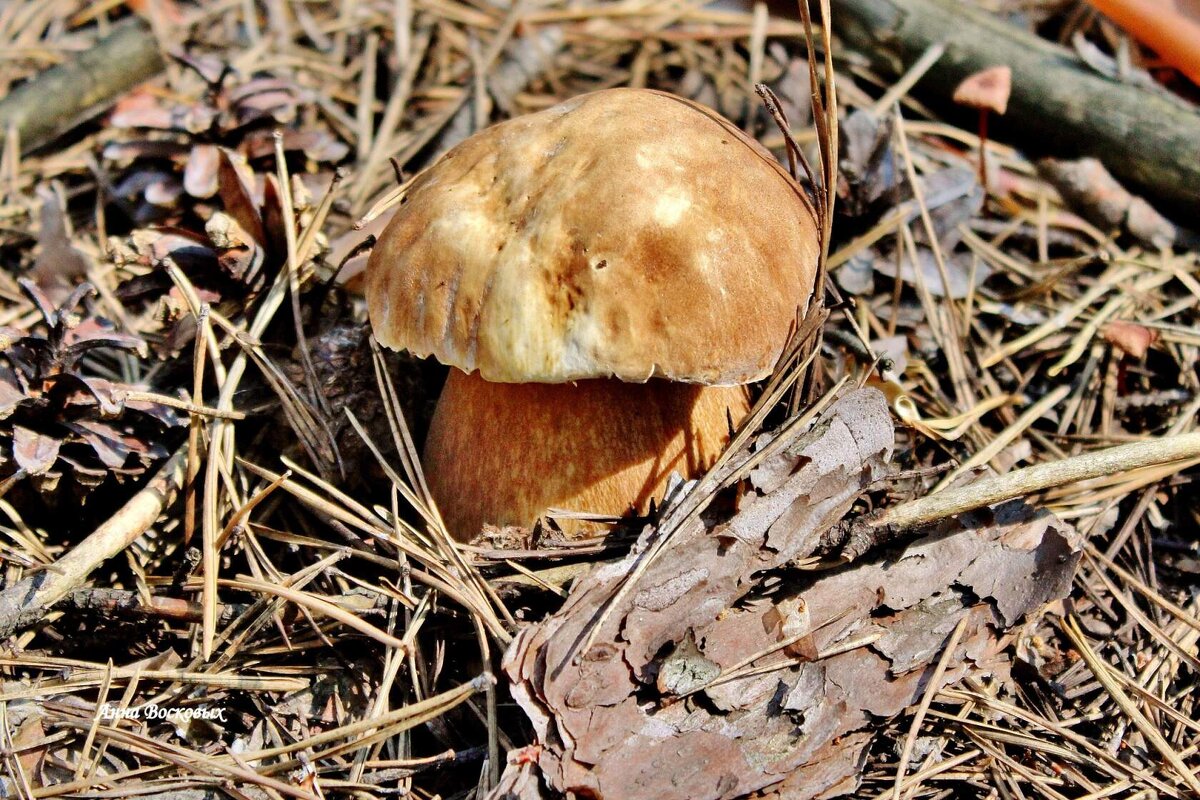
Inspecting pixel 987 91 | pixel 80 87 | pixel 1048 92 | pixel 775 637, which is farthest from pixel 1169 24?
pixel 80 87

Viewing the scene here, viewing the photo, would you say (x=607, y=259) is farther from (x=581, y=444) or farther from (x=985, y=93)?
(x=985, y=93)

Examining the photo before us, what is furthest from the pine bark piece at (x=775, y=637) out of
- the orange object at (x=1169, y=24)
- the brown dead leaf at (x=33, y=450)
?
the orange object at (x=1169, y=24)

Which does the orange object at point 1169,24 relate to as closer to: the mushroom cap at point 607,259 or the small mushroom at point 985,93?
the small mushroom at point 985,93

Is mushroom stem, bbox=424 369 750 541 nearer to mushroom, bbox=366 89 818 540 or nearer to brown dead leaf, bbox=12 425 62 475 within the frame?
mushroom, bbox=366 89 818 540

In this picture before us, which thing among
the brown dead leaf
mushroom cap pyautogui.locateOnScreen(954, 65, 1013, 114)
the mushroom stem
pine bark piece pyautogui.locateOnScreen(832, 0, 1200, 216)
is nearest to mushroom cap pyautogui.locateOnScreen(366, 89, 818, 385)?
the mushroom stem

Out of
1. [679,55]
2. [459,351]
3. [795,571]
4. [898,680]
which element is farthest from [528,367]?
[679,55]

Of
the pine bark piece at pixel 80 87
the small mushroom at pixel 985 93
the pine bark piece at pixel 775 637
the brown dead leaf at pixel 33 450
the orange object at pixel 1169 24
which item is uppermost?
the orange object at pixel 1169 24
